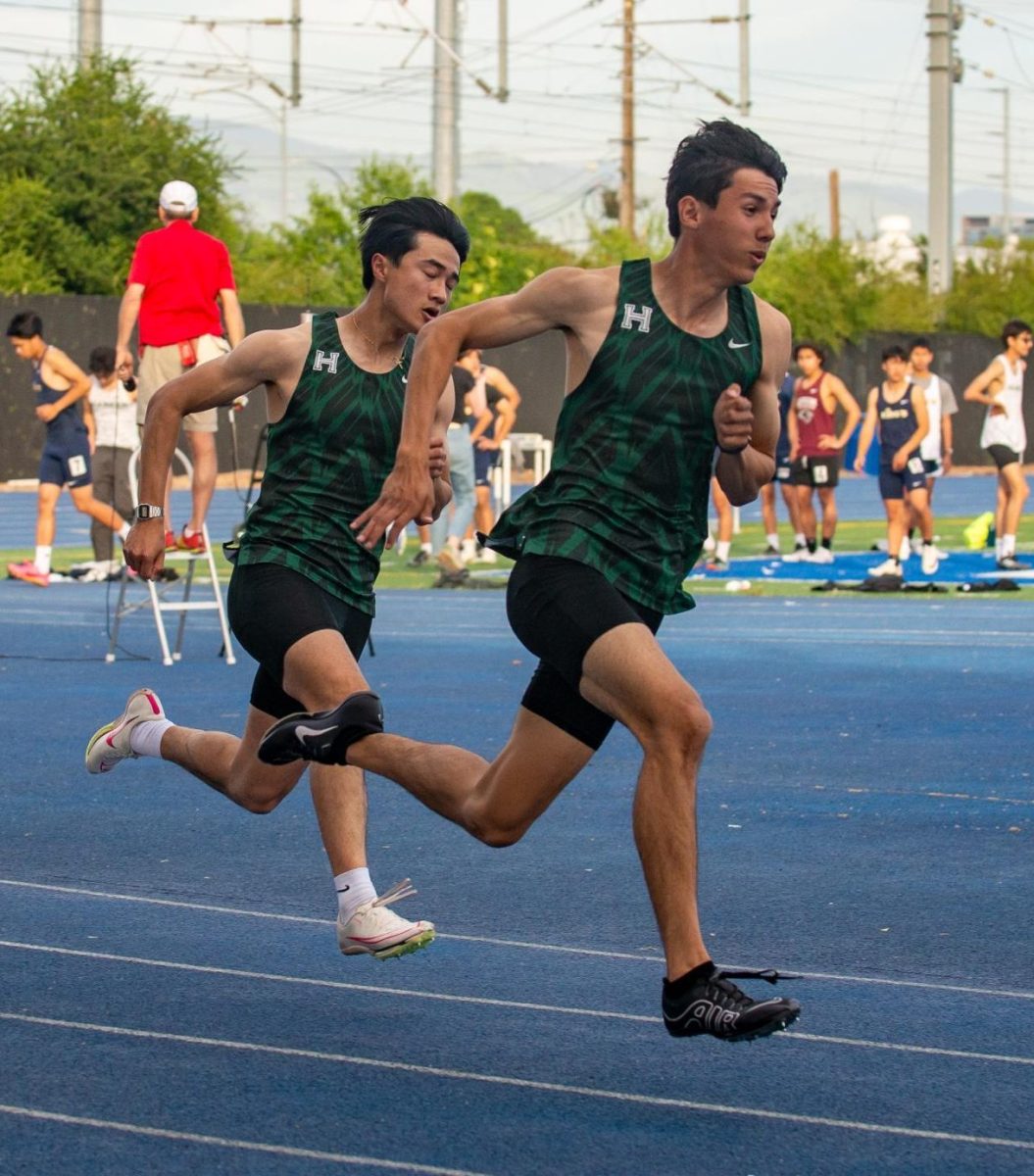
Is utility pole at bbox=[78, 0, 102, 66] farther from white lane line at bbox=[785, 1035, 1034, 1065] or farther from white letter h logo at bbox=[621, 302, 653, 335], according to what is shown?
white lane line at bbox=[785, 1035, 1034, 1065]

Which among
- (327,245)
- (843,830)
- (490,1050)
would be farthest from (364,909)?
(327,245)

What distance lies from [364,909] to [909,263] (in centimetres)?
5926

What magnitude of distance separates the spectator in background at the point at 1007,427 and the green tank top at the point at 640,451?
1445cm

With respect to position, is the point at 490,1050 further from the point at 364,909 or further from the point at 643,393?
the point at 643,393

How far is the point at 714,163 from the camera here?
18.5 ft

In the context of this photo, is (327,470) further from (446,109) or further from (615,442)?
(446,109)

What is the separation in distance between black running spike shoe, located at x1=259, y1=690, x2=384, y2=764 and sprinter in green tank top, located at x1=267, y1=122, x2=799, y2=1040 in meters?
0.03

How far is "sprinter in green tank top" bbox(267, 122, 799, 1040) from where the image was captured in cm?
551

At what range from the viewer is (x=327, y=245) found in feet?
165

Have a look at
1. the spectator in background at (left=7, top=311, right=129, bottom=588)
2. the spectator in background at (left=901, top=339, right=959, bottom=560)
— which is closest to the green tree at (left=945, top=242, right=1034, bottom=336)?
the spectator in background at (left=901, top=339, right=959, bottom=560)

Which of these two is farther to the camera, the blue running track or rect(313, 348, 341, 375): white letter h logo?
rect(313, 348, 341, 375): white letter h logo

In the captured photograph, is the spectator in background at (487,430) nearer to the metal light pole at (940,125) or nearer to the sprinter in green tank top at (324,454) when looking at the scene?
the sprinter in green tank top at (324,454)

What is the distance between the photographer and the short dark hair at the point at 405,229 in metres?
6.40

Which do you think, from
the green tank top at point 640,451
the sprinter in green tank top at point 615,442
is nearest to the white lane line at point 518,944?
the sprinter in green tank top at point 615,442
